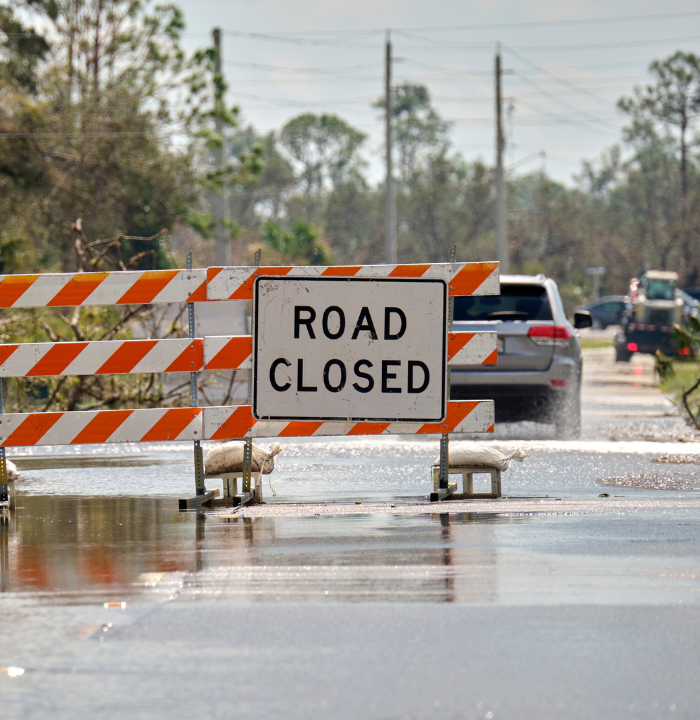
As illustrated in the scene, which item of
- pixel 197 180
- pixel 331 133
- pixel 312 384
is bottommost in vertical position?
pixel 312 384

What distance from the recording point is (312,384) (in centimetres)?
834

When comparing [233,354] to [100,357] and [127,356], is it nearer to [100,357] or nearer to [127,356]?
[127,356]

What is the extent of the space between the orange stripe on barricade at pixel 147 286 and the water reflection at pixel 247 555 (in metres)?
1.38

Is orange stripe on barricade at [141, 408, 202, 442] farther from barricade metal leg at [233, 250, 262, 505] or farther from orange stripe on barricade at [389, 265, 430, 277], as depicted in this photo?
orange stripe on barricade at [389, 265, 430, 277]

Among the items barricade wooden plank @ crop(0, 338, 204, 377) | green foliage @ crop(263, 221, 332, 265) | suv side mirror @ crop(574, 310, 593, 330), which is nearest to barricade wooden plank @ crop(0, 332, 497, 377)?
barricade wooden plank @ crop(0, 338, 204, 377)

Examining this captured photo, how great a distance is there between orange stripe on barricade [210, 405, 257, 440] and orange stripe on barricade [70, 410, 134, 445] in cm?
61

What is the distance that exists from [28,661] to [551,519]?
12.6 feet

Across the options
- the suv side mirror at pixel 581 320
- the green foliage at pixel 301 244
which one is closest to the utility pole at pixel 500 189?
the green foliage at pixel 301 244

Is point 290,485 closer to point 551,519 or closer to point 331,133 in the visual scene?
point 551,519

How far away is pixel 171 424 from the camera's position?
856cm

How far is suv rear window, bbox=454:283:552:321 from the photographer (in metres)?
14.1

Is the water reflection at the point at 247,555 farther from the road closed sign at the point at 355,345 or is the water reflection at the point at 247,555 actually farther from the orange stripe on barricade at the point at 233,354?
the orange stripe on barricade at the point at 233,354

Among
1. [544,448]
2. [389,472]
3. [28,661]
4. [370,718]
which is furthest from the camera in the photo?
[544,448]

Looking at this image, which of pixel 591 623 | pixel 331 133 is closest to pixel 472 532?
pixel 591 623
